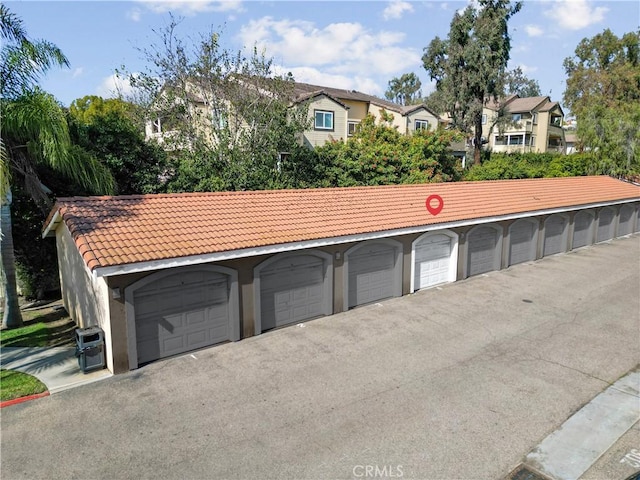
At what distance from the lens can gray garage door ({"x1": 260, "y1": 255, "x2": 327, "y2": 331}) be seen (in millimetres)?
13062

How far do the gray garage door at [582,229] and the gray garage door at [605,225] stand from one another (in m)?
1.19

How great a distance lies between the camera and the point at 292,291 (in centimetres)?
1359

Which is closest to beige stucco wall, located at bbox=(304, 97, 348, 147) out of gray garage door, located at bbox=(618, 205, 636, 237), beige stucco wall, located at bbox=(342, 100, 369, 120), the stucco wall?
beige stucco wall, located at bbox=(342, 100, 369, 120)

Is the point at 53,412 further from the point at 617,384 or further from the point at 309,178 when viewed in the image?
the point at 309,178

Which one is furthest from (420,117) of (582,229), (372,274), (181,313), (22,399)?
(22,399)

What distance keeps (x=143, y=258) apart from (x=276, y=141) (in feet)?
48.0

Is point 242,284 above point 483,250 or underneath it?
above

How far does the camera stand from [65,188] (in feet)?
55.3

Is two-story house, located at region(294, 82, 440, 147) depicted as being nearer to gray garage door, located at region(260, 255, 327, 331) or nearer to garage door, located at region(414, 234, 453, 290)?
garage door, located at region(414, 234, 453, 290)

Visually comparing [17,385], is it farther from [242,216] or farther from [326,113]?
[326,113]

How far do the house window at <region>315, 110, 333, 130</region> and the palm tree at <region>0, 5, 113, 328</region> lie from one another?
23.0 meters

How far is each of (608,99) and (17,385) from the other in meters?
60.9

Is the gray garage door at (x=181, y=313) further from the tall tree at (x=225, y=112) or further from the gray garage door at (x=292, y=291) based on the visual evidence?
the tall tree at (x=225, y=112)

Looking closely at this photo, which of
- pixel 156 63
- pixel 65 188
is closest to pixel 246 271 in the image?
pixel 65 188
